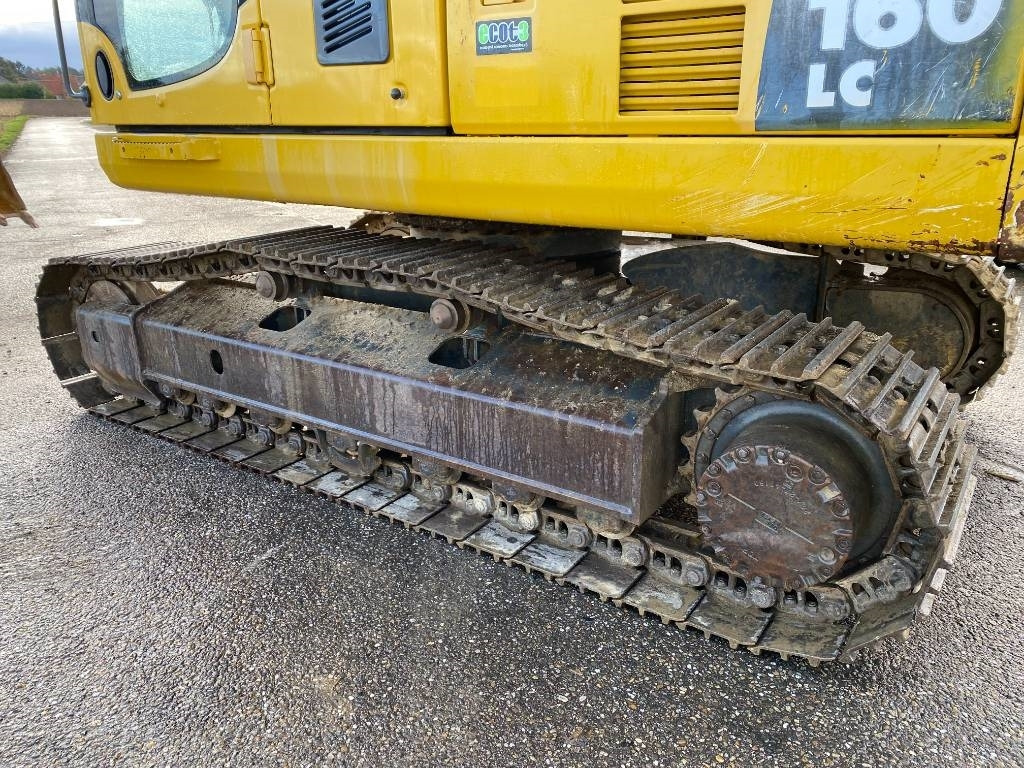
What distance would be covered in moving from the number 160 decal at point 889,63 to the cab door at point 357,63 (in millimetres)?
1167

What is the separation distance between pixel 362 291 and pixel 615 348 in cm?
162

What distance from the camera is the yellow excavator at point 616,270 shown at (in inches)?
81.3

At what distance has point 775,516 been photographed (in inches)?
97.1

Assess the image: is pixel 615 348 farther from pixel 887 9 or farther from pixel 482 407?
pixel 887 9

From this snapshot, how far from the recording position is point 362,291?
12.4 ft

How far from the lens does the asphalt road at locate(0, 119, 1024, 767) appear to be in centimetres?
229

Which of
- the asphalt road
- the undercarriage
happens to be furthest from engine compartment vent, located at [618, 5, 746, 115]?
the asphalt road

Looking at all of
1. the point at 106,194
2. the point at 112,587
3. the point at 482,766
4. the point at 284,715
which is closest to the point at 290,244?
the point at 112,587

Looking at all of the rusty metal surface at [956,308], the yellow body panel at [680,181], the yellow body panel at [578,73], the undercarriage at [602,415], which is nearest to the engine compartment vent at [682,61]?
the yellow body panel at [578,73]

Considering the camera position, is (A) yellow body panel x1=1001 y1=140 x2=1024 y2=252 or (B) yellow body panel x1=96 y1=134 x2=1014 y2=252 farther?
(B) yellow body panel x1=96 y1=134 x2=1014 y2=252

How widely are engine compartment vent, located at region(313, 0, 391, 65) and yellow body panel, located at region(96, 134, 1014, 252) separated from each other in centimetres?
29

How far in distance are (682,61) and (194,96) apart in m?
2.22

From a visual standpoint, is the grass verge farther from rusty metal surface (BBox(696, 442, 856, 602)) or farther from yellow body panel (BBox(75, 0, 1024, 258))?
rusty metal surface (BBox(696, 442, 856, 602))

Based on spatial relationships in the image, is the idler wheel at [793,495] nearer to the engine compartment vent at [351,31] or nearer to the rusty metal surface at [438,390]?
the rusty metal surface at [438,390]
